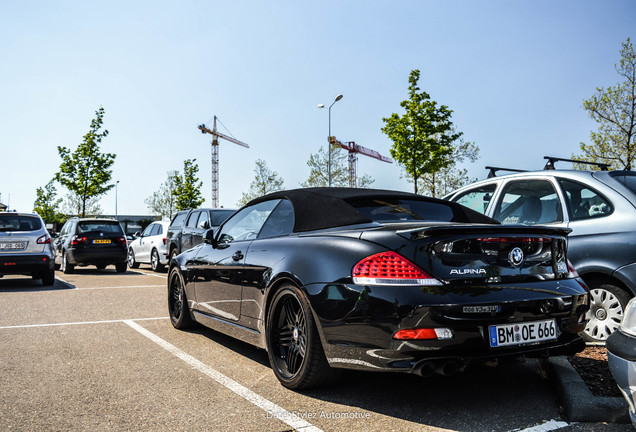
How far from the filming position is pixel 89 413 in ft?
11.2

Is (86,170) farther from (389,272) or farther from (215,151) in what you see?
(215,151)

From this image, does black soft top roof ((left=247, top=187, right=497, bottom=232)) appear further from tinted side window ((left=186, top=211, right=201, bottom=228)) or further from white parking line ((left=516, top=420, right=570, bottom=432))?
tinted side window ((left=186, top=211, right=201, bottom=228))

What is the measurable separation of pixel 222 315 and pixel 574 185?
3.49 m

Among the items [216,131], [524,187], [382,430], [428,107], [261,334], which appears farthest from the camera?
[216,131]

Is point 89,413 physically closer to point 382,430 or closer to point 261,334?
point 261,334

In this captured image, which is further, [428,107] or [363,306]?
[428,107]

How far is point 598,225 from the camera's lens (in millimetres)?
4816

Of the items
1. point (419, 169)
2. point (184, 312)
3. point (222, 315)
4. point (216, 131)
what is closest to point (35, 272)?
point (184, 312)

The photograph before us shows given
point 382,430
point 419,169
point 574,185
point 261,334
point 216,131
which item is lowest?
point 382,430

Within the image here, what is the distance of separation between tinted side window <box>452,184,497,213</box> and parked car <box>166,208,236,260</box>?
23.7ft

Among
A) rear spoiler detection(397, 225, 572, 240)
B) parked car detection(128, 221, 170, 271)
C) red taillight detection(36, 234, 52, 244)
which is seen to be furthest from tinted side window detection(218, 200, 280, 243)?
parked car detection(128, 221, 170, 271)

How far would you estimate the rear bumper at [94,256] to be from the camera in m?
15.8

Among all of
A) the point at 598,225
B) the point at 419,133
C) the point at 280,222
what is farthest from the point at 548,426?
the point at 419,133

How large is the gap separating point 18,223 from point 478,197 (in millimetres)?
10206
